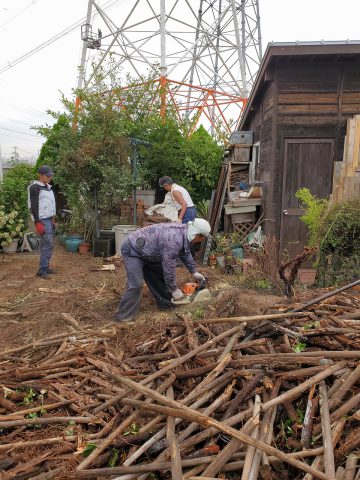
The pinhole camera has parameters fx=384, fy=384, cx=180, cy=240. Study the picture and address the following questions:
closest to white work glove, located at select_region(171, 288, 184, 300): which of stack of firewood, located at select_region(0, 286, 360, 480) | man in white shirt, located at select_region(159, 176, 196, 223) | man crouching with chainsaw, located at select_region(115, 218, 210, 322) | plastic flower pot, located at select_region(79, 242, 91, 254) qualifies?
man crouching with chainsaw, located at select_region(115, 218, 210, 322)

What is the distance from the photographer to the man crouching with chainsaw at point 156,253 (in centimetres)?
498

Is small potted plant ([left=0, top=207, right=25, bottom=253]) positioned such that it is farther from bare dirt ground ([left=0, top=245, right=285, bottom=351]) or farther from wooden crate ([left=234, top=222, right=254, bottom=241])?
wooden crate ([left=234, top=222, right=254, bottom=241])

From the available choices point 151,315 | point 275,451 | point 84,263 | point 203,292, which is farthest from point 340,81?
point 275,451

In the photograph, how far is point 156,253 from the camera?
5148 mm

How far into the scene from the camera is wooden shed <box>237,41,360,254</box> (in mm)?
8109

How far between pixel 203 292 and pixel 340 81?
580 cm

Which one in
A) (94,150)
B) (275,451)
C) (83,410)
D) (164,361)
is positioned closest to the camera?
(275,451)

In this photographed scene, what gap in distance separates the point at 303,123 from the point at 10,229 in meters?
7.40

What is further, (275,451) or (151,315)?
(151,315)

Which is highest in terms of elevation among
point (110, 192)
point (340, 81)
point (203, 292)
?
point (340, 81)

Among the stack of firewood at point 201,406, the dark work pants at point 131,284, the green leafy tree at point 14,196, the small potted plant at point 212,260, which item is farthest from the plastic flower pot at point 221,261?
the green leafy tree at point 14,196

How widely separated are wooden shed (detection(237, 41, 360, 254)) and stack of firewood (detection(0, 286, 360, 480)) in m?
5.13

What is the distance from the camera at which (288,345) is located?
10.0 feet

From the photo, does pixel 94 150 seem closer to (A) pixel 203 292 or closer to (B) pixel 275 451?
(A) pixel 203 292
